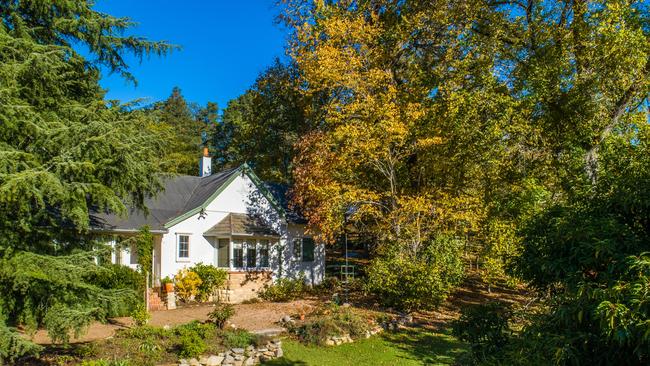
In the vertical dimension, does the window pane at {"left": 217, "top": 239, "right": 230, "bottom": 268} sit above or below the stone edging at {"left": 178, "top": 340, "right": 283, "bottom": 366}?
above

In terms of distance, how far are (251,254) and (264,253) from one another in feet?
2.15

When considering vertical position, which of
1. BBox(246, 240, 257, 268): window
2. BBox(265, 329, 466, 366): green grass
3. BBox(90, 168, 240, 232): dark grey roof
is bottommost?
BBox(265, 329, 466, 366): green grass

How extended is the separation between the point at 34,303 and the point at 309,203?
36.2ft

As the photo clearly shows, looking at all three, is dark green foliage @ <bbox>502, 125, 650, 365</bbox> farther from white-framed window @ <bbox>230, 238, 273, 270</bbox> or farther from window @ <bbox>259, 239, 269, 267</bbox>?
window @ <bbox>259, 239, 269, 267</bbox>

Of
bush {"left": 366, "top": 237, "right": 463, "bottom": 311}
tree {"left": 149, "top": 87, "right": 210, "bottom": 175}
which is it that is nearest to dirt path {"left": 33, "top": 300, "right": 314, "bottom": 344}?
bush {"left": 366, "top": 237, "right": 463, "bottom": 311}

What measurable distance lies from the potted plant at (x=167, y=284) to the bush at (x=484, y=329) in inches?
505

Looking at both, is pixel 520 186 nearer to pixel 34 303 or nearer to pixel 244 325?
pixel 244 325

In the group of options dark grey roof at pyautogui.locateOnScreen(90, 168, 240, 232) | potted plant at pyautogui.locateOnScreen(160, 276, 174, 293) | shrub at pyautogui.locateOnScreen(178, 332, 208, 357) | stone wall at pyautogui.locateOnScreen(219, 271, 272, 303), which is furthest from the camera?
stone wall at pyautogui.locateOnScreen(219, 271, 272, 303)

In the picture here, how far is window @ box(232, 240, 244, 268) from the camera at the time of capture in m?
19.1

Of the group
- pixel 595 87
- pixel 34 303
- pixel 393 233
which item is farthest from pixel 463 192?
pixel 34 303

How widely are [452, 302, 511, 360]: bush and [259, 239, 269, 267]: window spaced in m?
14.7

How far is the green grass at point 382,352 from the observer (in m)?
10.5

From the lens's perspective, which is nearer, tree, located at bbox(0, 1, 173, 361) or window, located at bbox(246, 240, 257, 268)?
tree, located at bbox(0, 1, 173, 361)

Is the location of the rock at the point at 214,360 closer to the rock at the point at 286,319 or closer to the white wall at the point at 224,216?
the rock at the point at 286,319
